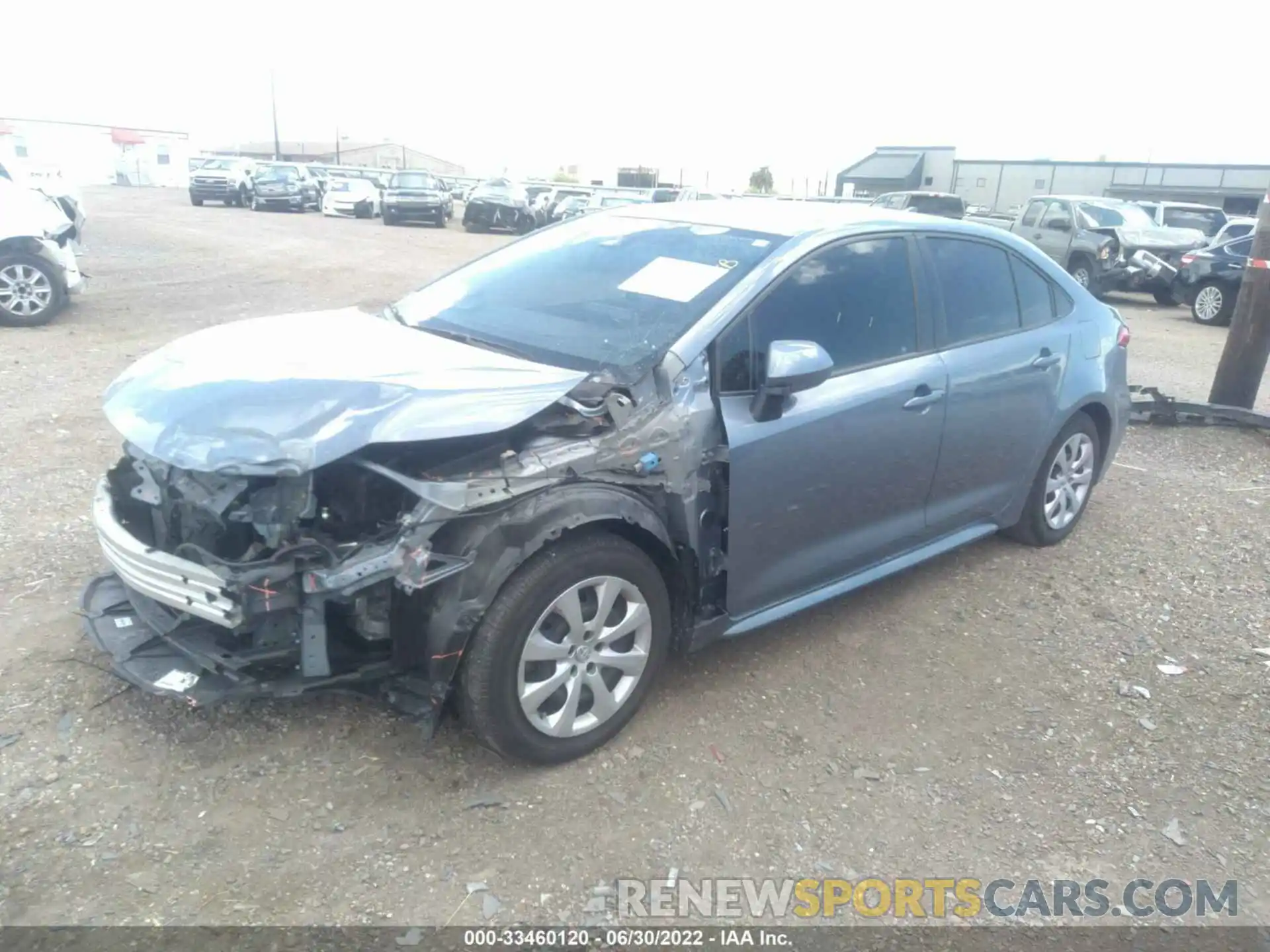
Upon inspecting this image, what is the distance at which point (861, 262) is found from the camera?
396cm

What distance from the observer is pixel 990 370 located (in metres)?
4.38

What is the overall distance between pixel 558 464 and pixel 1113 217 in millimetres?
16509

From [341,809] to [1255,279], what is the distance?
7.86 meters

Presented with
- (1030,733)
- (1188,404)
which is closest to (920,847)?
(1030,733)

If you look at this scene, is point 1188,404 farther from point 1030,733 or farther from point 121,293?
point 121,293

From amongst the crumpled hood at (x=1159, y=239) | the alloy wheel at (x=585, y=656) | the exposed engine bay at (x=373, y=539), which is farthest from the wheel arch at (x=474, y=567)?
the crumpled hood at (x=1159, y=239)

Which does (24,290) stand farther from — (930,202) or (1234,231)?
(930,202)

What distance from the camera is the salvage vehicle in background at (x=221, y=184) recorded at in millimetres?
33125

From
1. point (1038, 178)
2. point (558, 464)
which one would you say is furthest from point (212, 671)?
point (1038, 178)

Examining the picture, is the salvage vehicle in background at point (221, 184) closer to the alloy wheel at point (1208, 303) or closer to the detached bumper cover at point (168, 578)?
the alloy wheel at point (1208, 303)

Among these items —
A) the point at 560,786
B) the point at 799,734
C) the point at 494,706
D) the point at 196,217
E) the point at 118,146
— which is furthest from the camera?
the point at 118,146

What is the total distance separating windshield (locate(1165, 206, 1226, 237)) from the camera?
63.5 ft

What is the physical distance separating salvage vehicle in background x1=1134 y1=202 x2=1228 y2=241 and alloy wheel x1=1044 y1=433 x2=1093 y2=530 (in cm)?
1619

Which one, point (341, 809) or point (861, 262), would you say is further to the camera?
point (861, 262)
